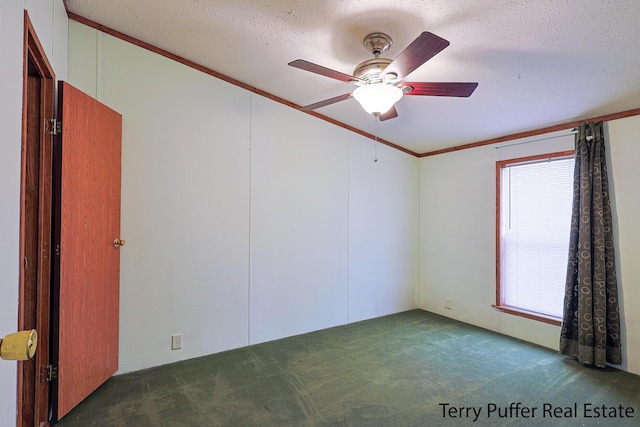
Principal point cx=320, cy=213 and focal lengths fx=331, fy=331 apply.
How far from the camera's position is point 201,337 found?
2.93m

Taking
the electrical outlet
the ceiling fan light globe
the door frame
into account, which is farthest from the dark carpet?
the ceiling fan light globe

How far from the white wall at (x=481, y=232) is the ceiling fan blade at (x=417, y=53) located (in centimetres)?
230

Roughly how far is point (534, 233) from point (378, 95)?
101 inches

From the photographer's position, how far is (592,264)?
2.84 metres

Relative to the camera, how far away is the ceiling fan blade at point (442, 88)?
1.95 metres

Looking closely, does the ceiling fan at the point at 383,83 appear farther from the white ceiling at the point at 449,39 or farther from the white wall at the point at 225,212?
the white wall at the point at 225,212

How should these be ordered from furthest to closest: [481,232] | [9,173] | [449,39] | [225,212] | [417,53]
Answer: [481,232]
[225,212]
[449,39]
[417,53]
[9,173]

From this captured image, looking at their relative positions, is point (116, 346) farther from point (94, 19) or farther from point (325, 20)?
point (325, 20)

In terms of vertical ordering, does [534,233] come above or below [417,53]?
below

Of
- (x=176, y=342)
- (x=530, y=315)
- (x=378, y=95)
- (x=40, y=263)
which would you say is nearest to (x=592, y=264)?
(x=530, y=315)

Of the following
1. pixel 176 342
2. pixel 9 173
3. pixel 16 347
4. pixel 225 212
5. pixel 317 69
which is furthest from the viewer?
pixel 225 212

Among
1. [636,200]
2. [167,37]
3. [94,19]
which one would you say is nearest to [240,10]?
[167,37]

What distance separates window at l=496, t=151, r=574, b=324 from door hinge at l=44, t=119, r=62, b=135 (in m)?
3.94

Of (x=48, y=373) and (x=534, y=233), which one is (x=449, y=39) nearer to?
(x=534, y=233)
